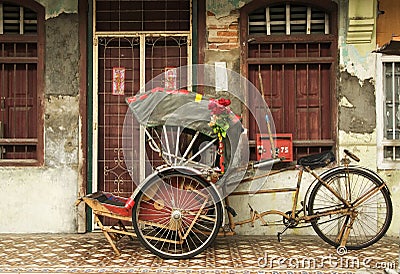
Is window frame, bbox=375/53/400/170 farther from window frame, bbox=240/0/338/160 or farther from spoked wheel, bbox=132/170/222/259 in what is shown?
spoked wheel, bbox=132/170/222/259

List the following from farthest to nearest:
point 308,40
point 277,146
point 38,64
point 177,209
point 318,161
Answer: point 38,64, point 308,40, point 277,146, point 318,161, point 177,209

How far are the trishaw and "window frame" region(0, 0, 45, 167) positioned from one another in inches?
57.4

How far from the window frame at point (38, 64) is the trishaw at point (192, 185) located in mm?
1458

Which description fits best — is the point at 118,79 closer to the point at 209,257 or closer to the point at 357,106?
the point at 209,257

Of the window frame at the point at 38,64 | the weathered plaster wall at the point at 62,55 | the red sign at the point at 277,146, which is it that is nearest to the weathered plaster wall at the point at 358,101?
the red sign at the point at 277,146

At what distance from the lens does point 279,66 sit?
331 inches

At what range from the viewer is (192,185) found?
693cm

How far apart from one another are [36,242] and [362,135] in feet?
14.9

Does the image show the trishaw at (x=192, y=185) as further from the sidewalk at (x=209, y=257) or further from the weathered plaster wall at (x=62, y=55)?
the weathered plaster wall at (x=62, y=55)

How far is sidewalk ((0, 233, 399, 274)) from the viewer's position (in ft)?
21.2

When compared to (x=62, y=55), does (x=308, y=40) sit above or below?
above

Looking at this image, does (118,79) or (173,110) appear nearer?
(173,110)

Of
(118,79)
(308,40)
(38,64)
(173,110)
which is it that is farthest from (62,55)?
(308,40)

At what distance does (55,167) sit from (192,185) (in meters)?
2.39
